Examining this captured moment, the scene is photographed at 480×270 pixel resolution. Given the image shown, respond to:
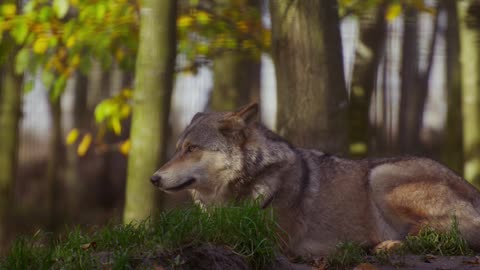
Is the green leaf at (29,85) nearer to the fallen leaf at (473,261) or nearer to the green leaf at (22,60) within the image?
the green leaf at (22,60)

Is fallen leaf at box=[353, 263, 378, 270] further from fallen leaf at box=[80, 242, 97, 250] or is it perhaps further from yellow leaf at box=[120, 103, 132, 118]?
yellow leaf at box=[120, 103, 132, 118]

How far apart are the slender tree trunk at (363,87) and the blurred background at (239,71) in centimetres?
2

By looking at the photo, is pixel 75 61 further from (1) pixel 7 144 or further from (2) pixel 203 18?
(2) pixel 203 18

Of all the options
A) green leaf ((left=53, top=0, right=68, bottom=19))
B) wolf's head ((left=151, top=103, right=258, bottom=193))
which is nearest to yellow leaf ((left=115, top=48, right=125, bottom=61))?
green leaf ((left=53, top=0, right=68, bottom=19))

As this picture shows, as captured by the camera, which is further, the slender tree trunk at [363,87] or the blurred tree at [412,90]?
the blurred tree at [412,90]

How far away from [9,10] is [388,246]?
6.42m

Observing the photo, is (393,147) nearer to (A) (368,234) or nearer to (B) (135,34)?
(B) (135,34)

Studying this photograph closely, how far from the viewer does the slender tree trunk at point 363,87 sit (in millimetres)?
11977

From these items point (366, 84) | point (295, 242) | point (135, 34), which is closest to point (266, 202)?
point (295, 242)

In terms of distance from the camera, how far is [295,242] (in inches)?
267

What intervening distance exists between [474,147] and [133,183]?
15.2ft

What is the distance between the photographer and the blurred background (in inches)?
332

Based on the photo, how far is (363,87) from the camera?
1197 centimetres

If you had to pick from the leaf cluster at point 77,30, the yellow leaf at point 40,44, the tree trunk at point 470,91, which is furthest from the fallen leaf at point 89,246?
the tree trunk at point 470,91
